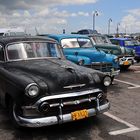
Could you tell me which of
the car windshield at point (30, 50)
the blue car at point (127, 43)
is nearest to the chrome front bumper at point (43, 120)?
the car windshield at point (30, 50)

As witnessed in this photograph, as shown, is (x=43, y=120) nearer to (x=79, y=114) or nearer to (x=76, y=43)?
(x=79, y=114)

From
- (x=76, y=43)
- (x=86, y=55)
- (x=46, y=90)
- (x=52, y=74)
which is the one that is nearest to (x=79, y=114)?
(x=46, y=90)

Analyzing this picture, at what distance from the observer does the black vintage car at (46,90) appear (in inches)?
204

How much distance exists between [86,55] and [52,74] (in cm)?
523

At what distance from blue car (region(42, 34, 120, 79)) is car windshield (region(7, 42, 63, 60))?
287 centimetres

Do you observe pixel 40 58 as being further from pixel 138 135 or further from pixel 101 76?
pixel 138 135

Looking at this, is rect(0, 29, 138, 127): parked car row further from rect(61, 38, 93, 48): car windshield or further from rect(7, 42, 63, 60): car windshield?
rect(61, 38, 93, 48): car windshield

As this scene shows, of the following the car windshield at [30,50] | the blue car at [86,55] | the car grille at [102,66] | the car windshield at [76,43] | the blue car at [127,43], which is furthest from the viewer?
the blue car at [127,43]

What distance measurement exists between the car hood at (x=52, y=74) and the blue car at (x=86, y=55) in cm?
377

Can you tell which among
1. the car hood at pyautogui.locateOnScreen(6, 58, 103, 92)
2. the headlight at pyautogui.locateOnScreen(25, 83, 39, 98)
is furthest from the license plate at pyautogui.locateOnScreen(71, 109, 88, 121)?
the headlight at pyautogui.locateOnScreen(25, 83, 39, 98)

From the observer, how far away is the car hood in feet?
17.7

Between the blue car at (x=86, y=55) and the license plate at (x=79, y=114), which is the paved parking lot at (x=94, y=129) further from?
the blue car at (x=86, y=55)

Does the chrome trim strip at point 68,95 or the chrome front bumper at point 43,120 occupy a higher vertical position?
the chrome trim strip at point 68,95

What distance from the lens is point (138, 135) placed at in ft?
18.2
